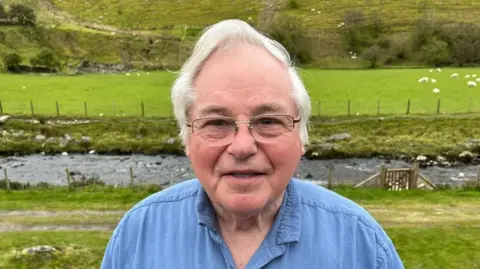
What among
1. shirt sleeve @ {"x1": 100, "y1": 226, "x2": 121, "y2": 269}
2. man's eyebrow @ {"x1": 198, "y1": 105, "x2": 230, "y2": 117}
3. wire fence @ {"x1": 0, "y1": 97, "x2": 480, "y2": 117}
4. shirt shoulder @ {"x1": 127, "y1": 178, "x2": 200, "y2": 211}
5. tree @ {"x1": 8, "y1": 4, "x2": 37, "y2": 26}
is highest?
man's eyebrow @ {"x1": 198, "y1": 105, "x2": 230, "y2": 117}

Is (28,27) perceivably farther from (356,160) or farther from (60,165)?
(356,160)

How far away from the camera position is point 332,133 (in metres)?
30.1

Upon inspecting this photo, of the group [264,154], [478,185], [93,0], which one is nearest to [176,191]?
[264,154]

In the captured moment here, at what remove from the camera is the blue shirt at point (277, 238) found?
241 cm

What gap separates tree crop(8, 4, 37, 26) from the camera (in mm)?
81875

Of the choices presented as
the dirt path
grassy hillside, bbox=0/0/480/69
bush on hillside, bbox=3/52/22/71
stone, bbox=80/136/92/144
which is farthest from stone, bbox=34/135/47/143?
grassy hillside, bbox=0/0/480/69

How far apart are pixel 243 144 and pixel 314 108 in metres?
33.4

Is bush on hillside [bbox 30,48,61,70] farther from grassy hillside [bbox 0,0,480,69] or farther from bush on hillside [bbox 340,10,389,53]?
Answer: bush on hillside [bbox 340,10,389,53]

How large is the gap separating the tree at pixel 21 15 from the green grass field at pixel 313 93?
3311 cm

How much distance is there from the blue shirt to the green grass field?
104 feet

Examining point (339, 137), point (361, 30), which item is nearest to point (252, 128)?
point (339, 137)

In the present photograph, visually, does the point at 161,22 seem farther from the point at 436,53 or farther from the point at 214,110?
the point at 214,110

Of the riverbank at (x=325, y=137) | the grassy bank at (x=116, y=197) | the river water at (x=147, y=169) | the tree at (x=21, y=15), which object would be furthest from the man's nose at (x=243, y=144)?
the tree at (x=21, y=15)

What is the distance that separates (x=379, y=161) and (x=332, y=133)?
501 cm
